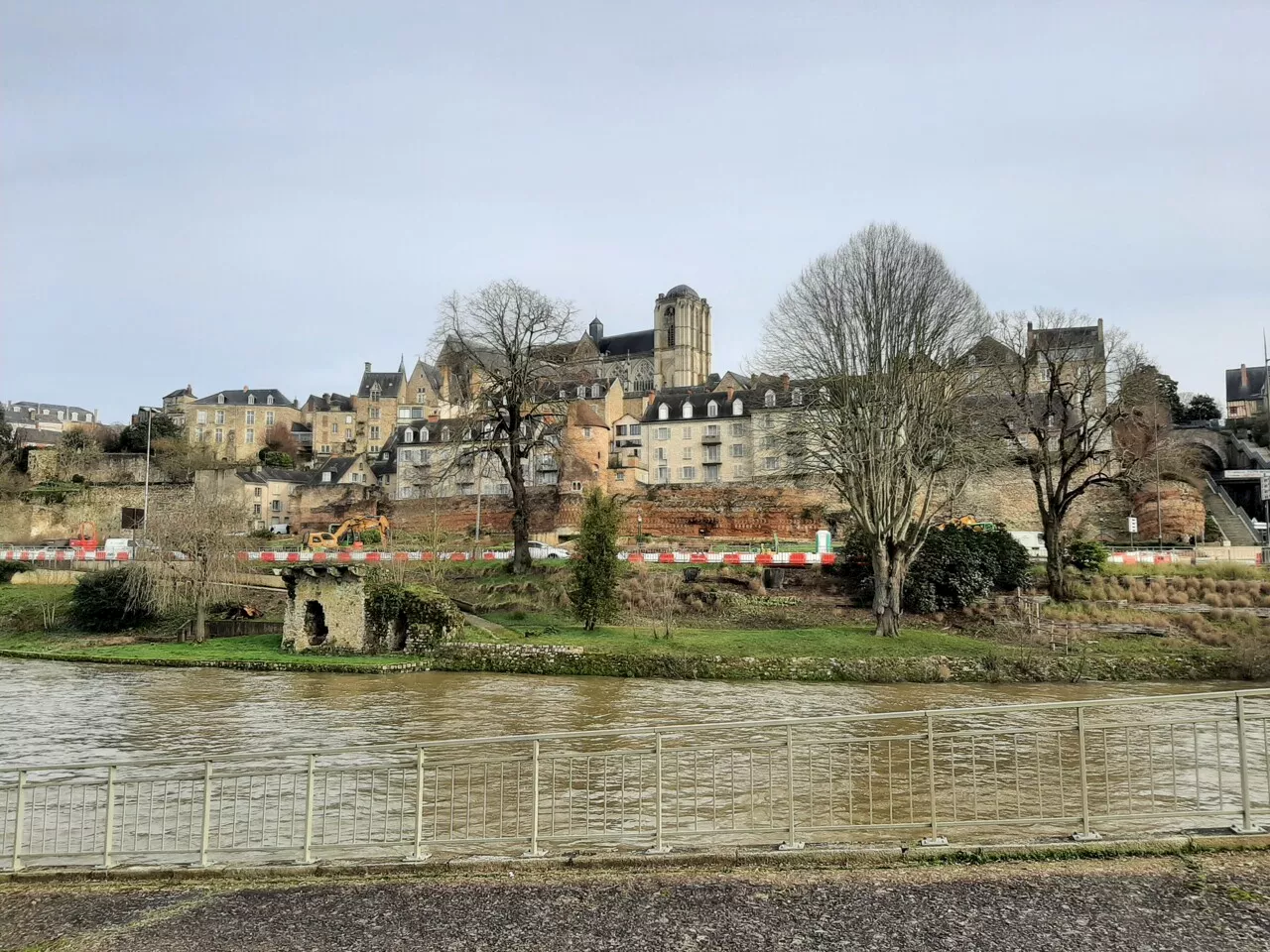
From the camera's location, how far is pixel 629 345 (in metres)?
119

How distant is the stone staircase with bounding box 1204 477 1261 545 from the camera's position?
53.5 meters

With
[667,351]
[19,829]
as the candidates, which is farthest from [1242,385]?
[19,829]

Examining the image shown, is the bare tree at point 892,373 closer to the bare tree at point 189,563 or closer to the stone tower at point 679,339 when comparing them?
the bare tree at point 189,563

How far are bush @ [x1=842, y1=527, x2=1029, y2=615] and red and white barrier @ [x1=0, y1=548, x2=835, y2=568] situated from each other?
4211 millimetres

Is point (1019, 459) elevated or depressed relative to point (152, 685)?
elevated

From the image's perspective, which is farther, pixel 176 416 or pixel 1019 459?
pixel 176 416

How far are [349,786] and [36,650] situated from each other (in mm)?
25416

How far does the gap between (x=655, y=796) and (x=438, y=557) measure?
3141cm

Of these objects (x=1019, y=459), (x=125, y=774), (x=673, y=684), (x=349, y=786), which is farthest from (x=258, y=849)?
(x=1019, y=459)

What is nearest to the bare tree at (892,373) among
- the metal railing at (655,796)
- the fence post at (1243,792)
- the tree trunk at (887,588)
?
the tree trunk at (887,588)

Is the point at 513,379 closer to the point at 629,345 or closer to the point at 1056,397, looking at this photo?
the point at 1056,397

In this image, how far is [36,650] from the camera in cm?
3256

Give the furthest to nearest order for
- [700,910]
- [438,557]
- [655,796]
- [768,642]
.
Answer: [438,557] < [768,642] < [655,796] < [700,910]

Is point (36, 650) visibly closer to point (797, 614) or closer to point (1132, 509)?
point (797, 614)
